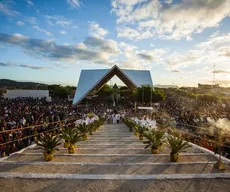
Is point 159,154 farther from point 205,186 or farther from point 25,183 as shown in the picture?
point 25,183

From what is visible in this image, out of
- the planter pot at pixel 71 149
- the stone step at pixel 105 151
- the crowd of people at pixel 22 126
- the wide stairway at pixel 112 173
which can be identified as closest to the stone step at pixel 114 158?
the wide stairway at pixel 112 173

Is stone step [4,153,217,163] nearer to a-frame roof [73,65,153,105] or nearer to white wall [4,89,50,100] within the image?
a-frame roof [73,65,153,105]

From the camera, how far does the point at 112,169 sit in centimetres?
455

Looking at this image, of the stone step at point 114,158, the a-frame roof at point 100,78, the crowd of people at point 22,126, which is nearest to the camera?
the stone step at point 114,158

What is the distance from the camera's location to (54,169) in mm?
4574

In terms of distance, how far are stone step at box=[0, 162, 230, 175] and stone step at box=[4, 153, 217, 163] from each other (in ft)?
1.52

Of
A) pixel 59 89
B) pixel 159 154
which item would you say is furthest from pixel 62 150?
pixel 59 89

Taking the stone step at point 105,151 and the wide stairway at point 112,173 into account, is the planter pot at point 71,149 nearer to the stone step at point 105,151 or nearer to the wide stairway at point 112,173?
the stone step at point 105,151

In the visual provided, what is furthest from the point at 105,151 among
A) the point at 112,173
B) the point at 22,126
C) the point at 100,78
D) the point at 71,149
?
the point at 100,78

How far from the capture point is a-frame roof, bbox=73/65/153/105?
107 feet

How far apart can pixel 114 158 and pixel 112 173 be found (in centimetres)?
112

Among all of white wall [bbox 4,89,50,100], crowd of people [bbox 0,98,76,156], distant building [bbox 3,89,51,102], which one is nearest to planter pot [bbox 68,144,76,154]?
crowd of people [bbox 0,98,76,156]

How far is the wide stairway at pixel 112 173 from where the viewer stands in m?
3.71

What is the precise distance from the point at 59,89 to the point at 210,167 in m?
51.3
